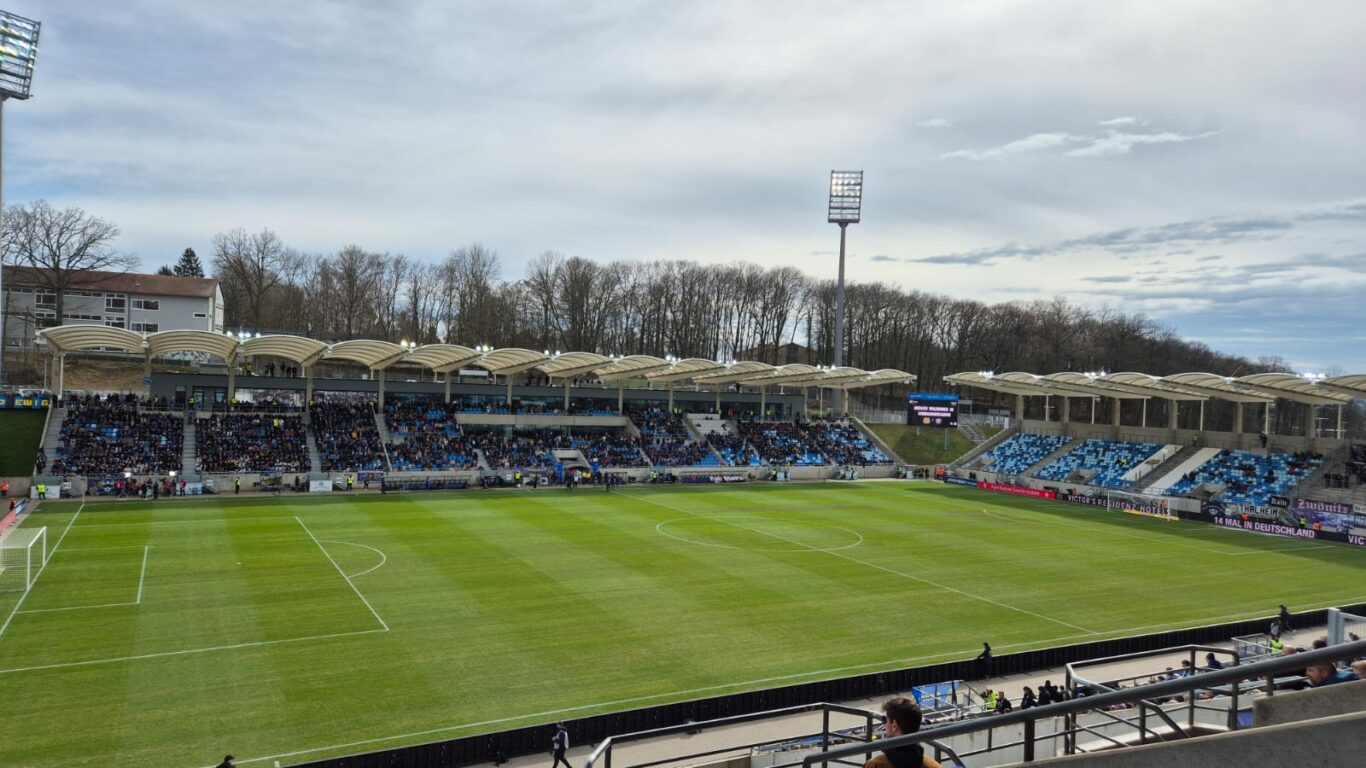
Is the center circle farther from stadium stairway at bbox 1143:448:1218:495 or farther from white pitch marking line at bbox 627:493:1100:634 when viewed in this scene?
stadium stairway at bbox 1143:448:1218:495

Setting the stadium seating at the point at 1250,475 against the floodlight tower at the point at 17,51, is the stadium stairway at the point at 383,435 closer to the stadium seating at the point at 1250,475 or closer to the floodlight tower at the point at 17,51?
the floodlight tower at the point at 17,51

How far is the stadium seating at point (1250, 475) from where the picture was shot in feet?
162

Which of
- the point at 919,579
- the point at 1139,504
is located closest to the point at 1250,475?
the point at 1139,504

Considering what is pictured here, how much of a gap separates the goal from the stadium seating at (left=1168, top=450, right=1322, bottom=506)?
57.5 m

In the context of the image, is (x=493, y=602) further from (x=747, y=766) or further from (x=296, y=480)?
(x=296, y=480)

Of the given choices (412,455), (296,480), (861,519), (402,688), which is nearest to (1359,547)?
(861,519)

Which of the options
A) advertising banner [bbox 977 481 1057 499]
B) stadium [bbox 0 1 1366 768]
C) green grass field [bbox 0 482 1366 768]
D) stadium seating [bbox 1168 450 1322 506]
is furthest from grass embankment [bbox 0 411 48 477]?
stadium seating [bbox 1168 450 1322 506]

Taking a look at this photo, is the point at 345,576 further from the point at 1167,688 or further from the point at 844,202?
the point at 844,202

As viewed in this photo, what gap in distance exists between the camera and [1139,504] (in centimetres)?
5103

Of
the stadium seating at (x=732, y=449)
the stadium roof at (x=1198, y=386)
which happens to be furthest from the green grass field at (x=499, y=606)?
the stadium seating at (x=732, y=449)

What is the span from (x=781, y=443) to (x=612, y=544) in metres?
35.1

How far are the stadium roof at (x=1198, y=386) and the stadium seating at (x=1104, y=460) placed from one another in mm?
4197

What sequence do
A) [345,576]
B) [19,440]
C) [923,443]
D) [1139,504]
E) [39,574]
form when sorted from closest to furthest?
[39,574], [345,576], [19,440], [1139,504], [923,443]

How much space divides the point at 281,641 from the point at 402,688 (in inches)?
195
